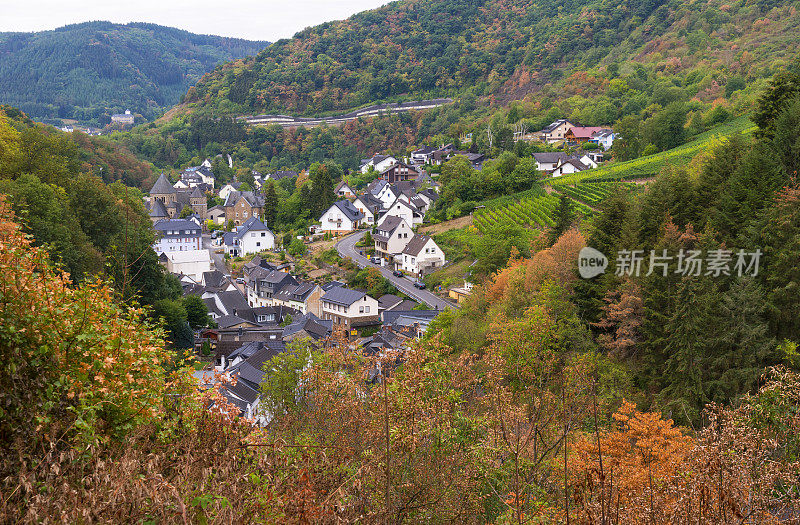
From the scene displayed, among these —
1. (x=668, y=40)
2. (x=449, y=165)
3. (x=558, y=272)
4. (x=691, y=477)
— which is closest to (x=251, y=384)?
(x=558, y=272)

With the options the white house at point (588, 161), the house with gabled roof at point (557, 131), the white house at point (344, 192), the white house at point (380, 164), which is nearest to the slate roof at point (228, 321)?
the white house at point (344, 192)

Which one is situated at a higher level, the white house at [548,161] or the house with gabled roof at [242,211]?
the white house at [548,161]

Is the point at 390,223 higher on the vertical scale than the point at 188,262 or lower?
higher

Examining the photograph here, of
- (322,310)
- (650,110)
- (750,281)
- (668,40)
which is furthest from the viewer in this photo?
(668,40)

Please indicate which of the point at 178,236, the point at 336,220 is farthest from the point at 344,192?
the point at 178,236

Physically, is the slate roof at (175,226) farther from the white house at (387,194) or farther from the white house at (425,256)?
the white house at (387,194)

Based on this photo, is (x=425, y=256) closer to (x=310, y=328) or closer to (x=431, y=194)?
(x=310, y=328)

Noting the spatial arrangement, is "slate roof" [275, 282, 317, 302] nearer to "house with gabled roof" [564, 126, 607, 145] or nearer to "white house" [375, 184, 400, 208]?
"white house" [375, 184, 400, 208]

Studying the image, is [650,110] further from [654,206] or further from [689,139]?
[654,206]
